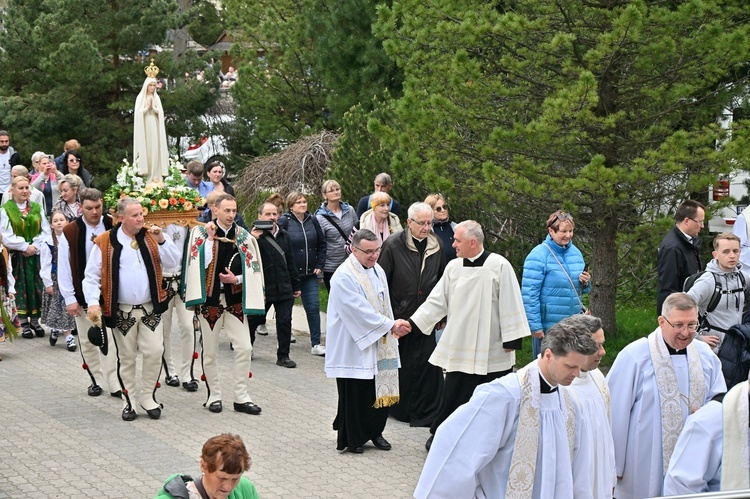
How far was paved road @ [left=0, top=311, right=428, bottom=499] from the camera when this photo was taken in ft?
29.4

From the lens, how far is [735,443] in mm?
5641

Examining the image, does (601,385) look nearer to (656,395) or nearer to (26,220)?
(656,395)

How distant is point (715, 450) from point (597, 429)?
824 mm

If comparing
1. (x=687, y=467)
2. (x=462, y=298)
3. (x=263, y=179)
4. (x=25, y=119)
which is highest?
(x=25, y=119)

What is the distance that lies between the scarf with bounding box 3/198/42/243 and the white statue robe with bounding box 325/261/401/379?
550cm

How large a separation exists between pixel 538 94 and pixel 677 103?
1.46 metres

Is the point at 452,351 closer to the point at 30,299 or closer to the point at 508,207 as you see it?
the point at 508,207

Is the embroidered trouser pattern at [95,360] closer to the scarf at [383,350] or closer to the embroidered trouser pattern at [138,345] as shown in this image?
the embroidered trouser pattern at [138,345]

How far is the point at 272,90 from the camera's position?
23719 mm

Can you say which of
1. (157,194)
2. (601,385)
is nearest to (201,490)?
(601,385)

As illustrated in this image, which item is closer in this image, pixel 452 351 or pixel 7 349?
pixel 452 351

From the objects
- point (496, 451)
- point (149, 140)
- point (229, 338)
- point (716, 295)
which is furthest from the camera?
point (149, 140)

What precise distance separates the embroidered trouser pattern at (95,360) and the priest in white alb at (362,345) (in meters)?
2.64

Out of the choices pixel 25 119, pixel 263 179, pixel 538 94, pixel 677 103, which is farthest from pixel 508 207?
pixel 25 119
